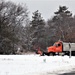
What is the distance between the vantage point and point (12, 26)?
6881 cm

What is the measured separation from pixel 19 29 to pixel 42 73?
5363cm

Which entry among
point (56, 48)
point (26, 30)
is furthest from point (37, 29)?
point (56, 48)

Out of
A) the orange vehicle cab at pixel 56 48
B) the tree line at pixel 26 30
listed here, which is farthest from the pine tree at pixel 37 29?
the orange vehicle cab at pixel 56 48

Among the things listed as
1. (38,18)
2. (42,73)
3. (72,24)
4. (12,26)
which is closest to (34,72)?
(42,73)

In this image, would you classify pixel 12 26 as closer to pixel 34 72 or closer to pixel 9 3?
pixel 9 3

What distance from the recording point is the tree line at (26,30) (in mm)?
66062

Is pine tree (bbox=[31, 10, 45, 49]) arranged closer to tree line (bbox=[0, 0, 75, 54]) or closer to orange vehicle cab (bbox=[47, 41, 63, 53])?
tree line (bbox=[0, 0, 75, 54])

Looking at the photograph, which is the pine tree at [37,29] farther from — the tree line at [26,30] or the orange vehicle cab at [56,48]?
the orange vehicle cab at [56,48]

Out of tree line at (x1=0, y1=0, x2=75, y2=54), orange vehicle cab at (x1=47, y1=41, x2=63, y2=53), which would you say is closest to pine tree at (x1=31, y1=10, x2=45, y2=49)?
tree line at (x1=0, y1=0, x2=75, y2=54)

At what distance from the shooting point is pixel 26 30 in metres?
85.7

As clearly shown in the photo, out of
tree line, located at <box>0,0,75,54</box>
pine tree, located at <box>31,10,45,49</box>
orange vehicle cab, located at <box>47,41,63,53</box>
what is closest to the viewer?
orange vehicle cab, located at <box>47,41,63,53</box>

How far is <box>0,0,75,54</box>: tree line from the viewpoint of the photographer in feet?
217

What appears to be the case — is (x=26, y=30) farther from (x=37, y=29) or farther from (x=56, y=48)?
(x=56, y=48)

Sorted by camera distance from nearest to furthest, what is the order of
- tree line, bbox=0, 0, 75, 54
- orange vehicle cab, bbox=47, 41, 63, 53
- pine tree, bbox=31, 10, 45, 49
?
orange vehicle cab, bbox=47, 41, 63, 53, tree line, bbox=0, 0, 75, 54, pine tree, bbox=31, 10, 45, 49
